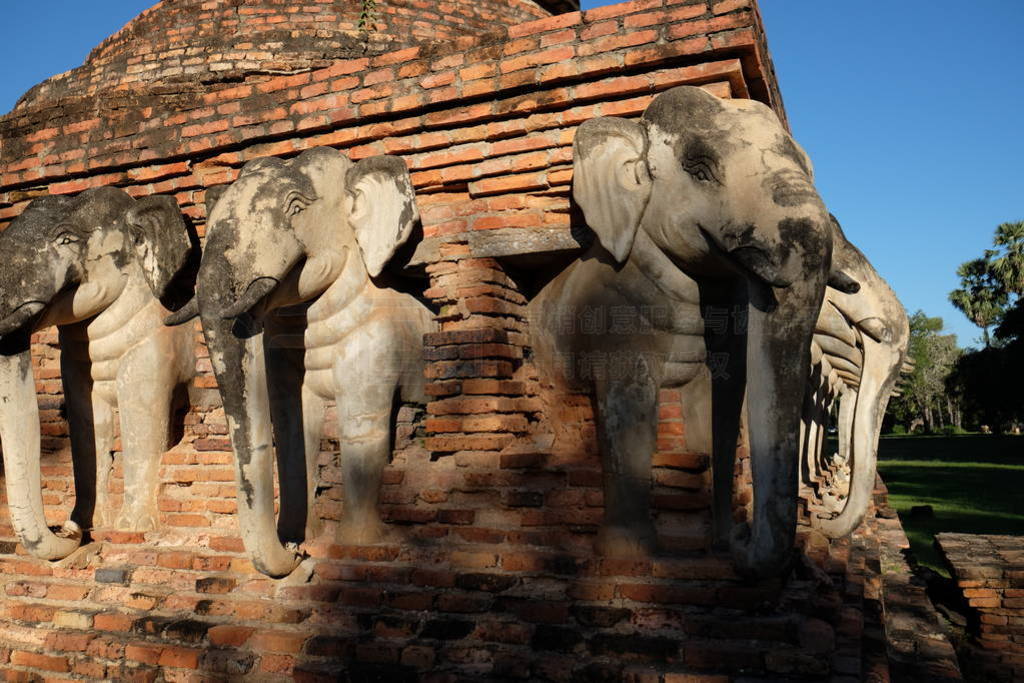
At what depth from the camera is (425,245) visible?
171 inches

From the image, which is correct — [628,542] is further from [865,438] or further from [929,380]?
[929,380]

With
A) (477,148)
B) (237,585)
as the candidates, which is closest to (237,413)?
(237,585)

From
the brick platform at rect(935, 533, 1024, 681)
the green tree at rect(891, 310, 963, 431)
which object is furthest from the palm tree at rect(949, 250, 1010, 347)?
the brick platform at rect(935, 533, 1024, 681)

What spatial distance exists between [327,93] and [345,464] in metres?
2.04

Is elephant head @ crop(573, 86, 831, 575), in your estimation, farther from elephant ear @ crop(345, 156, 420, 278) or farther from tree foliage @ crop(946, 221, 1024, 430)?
tree foliage @ crop(946, 221, 1024, 430)

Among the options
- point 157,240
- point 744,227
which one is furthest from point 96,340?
point 744,227

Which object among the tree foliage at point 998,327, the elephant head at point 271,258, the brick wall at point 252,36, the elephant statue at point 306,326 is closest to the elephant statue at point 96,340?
the elephant statue at point 306,326

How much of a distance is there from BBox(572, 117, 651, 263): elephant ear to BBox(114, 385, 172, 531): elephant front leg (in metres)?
2.72

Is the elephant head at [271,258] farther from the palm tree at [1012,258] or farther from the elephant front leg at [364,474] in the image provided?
the palm tree at [1012,258]

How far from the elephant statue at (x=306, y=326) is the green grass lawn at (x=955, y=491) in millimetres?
7206

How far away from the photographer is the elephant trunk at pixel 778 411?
297 centimetres

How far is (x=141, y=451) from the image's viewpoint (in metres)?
4.63

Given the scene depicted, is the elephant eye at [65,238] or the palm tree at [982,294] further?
the palm tree at [982,294]

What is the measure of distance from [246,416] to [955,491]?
55.7 ft
